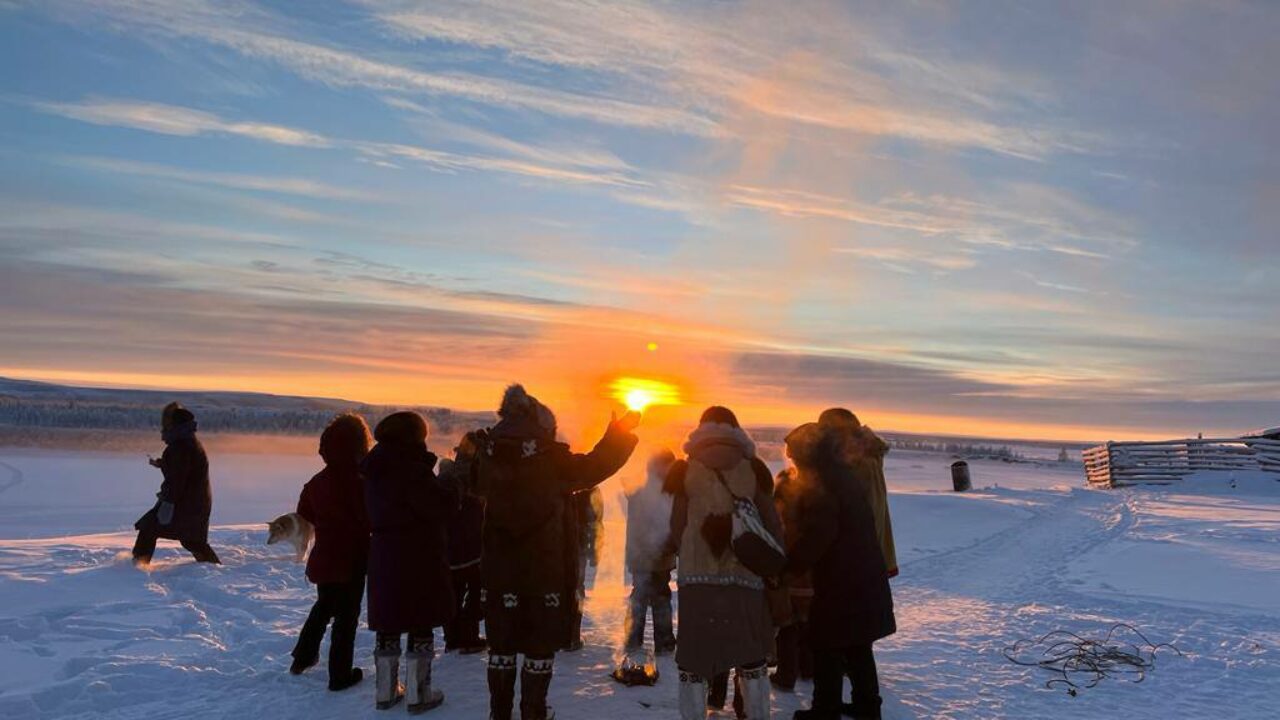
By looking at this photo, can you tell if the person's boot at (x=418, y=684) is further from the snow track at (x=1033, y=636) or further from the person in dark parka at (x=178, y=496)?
the person in dark parka at (x=178, y=496)

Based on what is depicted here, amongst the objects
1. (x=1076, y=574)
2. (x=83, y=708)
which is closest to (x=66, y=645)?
(x=83, y=708)

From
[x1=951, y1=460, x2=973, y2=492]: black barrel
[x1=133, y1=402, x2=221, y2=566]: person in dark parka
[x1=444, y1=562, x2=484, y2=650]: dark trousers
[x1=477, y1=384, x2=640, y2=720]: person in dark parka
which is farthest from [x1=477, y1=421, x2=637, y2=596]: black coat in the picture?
[x1=951, y1=460, x2=973, y2=492]: black barrel

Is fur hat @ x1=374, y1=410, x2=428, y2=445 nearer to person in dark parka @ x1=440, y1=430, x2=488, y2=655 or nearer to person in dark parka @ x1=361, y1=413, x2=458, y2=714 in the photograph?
person in dark parka @ x1=361, y1=413, x2=458, y2=714

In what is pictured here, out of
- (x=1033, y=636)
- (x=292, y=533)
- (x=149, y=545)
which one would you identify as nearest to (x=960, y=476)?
(x=1033, y=636)

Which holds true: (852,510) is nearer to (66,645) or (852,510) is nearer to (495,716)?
(495,716)

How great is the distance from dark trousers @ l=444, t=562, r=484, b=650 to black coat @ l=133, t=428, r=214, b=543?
4520 mm

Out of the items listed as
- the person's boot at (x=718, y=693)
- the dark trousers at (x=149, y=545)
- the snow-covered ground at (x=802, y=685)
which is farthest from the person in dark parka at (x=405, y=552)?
the dark trousers at (x=149, y=545)

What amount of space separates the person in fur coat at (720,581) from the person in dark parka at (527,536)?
0.57 metres

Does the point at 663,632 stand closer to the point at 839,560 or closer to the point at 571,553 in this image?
the point at 571,553

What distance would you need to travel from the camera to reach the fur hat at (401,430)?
18.9ft

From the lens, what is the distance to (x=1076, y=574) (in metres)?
11.5

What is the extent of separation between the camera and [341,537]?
6.37 metres

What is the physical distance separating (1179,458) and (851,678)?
2863cm

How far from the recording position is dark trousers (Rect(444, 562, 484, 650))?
728cm
